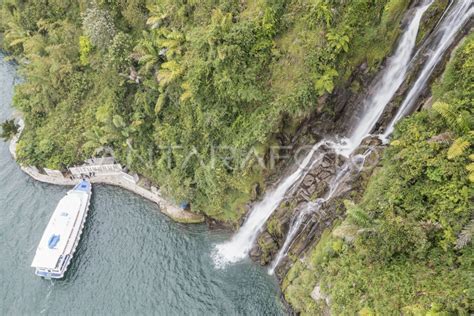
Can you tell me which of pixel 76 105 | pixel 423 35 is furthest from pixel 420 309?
pixel 76 105

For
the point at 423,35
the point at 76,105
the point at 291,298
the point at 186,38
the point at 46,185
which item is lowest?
the point at 46,185

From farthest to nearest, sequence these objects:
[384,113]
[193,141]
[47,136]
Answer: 1. [47,136]
2. [193,141]
3. [384,113]

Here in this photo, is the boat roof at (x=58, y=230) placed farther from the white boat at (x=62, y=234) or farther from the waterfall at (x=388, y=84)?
the waterfall at (x=388, y=84)

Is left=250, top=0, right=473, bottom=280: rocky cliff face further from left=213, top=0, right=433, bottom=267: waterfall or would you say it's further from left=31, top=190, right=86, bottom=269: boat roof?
left=31, top=190, right=86, bottom=269: boat roof

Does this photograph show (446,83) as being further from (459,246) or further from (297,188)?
(297,188)

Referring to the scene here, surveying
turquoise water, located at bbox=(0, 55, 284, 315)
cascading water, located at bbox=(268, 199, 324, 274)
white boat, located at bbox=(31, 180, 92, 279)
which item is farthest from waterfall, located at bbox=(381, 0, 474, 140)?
white boat, located at bbox=(31, 180, 92, 279)

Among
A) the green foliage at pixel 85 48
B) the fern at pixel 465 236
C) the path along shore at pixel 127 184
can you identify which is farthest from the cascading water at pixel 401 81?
the green foliage at pixel 85 48
